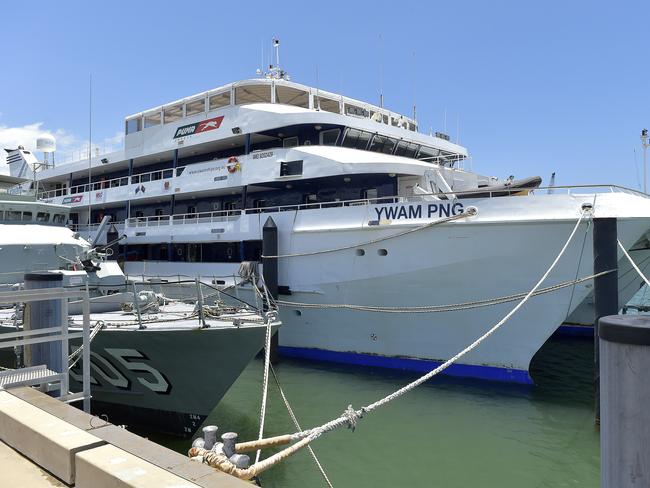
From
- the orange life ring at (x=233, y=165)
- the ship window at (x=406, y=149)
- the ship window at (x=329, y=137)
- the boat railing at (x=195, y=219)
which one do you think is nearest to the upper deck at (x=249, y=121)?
the ship window at (x=406, y=149)

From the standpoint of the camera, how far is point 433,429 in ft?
29.0

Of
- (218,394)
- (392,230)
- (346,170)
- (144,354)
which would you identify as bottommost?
(218,394)

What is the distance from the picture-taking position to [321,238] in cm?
1322

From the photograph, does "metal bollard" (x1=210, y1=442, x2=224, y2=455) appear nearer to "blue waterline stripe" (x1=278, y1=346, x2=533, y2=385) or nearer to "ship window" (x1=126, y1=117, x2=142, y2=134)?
"blue waterline stripe" (x1=278, y1=346, x2=533, y2=385)

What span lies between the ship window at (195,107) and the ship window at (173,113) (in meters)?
0.31

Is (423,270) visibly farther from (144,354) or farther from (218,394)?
(144,354)

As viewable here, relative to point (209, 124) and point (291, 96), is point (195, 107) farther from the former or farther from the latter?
point (291, 96)

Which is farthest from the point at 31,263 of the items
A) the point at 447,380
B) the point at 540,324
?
the point at 540,324

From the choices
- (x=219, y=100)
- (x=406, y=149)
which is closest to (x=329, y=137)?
(x=406, y=149)

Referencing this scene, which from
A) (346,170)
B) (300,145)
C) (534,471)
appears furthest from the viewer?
(300,145)

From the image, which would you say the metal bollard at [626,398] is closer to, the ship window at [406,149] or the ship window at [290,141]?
the ship window at [290,141]

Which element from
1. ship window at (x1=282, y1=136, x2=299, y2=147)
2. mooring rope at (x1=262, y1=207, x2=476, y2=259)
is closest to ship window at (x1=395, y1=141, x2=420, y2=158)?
ship window at (x1=282, y1=136, x2=299, y2=147)

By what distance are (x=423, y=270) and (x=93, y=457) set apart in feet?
30.6

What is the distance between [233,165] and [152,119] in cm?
690
